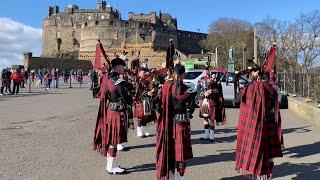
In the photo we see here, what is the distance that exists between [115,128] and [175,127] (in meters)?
1.51

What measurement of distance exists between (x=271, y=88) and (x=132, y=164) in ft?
10.1

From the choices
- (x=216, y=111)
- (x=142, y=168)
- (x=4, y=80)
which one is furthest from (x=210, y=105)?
(x=4, y=80)

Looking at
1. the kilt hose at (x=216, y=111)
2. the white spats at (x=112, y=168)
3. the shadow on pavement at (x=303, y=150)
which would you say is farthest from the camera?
the kilt hose at (x=216, y=111)

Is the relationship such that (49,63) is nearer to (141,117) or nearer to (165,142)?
(141,117)

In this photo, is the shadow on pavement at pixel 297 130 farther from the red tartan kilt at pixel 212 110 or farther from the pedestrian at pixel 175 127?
the pedestrian at pixel 175 127

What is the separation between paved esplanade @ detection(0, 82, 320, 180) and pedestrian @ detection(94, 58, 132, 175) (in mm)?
349

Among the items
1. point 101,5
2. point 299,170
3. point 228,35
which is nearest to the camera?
point 299,170

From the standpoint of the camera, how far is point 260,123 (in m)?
7.96

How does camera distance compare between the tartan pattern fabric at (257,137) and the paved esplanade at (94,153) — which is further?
the paved esplanade at (94,153)

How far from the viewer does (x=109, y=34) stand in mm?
115875

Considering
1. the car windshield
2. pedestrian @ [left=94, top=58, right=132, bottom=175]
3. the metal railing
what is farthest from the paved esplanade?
the car windshield

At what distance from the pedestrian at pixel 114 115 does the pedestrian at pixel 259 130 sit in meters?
2.04

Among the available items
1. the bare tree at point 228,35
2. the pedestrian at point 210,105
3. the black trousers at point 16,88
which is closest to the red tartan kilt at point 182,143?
the pedestrian at point 210,105

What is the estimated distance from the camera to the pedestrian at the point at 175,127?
25.5 ft
